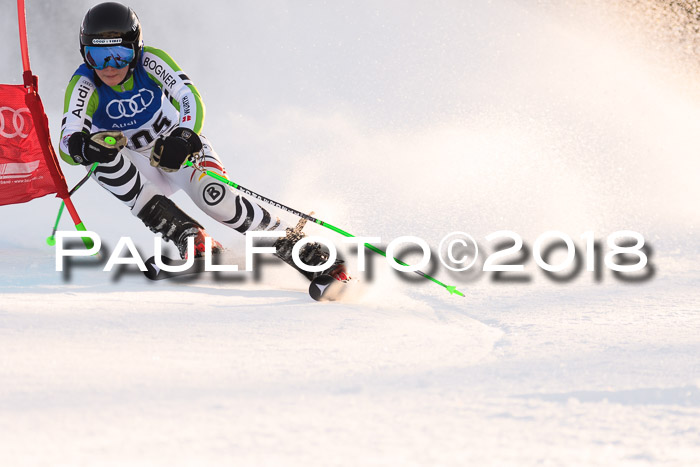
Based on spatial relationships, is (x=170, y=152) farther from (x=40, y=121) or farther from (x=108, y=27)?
(x=40, y=121)

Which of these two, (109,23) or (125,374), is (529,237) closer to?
(109,23)

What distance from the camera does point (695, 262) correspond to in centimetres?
430

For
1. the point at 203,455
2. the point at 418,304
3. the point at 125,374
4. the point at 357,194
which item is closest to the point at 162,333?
the point at 125,374

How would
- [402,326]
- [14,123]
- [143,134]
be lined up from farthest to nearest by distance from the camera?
[14,123]
[143,134]
[402,326]

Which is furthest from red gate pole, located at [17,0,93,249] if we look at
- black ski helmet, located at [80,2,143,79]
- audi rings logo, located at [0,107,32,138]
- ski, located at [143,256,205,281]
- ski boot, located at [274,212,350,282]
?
ski boot, located at [274,212,350,282]

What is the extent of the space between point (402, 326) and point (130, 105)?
5.65 feet

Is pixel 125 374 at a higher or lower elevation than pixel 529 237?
lower

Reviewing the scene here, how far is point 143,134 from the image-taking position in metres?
3.56

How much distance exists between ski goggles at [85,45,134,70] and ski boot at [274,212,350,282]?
109cm

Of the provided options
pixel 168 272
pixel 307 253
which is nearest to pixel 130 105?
pixel 168 272

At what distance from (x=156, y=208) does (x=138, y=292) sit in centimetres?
48

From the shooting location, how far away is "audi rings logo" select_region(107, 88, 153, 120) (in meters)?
3.43

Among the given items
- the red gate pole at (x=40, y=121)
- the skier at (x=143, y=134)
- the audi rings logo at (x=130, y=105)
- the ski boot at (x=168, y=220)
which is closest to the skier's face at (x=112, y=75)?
the skier at (x=143, y=134)

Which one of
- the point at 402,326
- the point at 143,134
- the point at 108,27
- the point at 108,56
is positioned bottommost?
the point at 402,326
